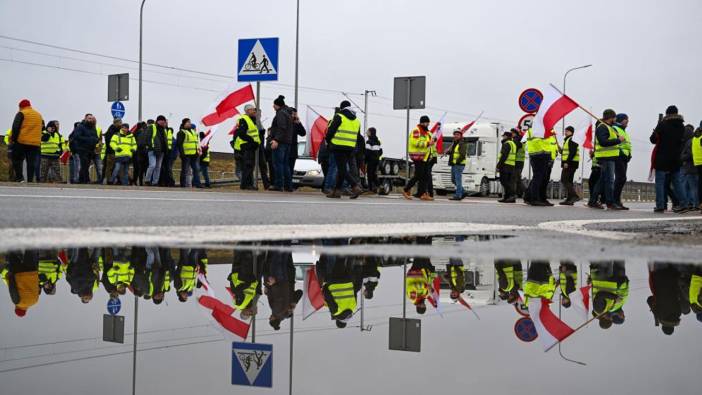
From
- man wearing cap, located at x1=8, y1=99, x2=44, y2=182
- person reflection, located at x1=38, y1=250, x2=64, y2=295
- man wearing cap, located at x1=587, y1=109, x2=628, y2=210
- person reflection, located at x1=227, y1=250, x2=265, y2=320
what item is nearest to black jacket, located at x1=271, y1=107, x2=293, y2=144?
man wearing cap, located at x1=8, y1=99, x2=44, y2=182

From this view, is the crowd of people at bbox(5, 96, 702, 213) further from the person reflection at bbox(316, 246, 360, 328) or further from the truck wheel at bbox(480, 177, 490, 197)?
the person reflection at bbox(316, 246, 360, 328)

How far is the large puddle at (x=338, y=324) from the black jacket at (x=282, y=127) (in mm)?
12880

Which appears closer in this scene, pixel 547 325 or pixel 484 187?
pixel 547 325

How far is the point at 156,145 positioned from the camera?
67.5ft

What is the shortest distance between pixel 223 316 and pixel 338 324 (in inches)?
13.2

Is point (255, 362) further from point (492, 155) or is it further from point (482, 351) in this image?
point (492, 155)

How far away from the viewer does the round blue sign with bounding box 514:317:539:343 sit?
7.48 ft

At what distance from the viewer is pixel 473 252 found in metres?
4.53

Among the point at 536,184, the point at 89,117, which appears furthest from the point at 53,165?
the point at 536,184

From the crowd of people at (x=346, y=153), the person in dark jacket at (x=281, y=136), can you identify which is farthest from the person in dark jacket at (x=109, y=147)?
the person in dark jacket at (x=281, y=136)

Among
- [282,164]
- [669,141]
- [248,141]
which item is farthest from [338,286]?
[248,141]

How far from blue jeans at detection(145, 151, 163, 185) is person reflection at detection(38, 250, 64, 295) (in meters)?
17.3

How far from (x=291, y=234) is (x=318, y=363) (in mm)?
3455

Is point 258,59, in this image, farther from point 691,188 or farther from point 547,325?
point 547,325
